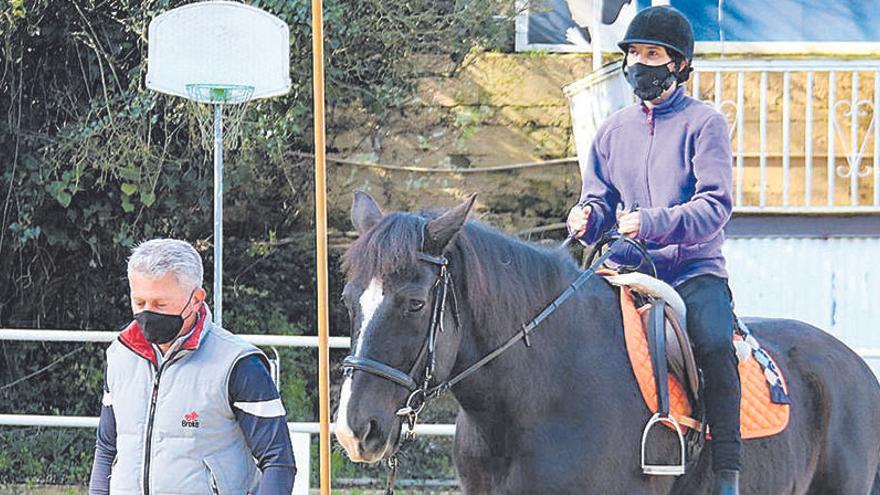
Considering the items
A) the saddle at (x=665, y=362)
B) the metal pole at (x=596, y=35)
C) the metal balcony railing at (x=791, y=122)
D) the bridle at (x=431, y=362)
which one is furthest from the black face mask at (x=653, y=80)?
the metal pole at (x=596, y=35)

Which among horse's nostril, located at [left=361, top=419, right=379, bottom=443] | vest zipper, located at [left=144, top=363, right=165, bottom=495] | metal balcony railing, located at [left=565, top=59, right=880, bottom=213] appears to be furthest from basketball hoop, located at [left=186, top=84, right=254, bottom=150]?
vest zipper, located at [left=144, top=363, right=165, bottom=495]

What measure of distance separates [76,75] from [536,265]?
634 centimetres

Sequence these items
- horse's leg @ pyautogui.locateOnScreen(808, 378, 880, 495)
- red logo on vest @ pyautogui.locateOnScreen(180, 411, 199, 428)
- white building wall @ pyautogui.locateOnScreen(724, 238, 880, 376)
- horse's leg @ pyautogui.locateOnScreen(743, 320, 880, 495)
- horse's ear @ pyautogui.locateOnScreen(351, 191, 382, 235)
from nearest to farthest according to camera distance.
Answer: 1. red logo on vest @ pyautogui.locateOnScreen(180, 411, 199, 428)
2. horse's ear @ pyautogui.locateOnScreen(351, 191, 382, 235)
3. horse's leg @ pyautogui.locateOnScreen(743, 320, 880, 495)
4. horse's leg @ pyautogui.locateOnScreen(808, 378, 880, 495)
5. white building wall @ pyautogui.locateOnScreen(724, 238, 880, 376)

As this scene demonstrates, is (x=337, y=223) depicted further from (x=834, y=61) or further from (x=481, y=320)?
(x=481, y=320)

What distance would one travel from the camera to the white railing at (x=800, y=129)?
920cm

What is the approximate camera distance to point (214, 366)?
136 inches

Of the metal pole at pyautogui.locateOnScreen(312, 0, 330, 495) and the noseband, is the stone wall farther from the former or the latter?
the noseband

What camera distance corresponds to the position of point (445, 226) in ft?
13.0

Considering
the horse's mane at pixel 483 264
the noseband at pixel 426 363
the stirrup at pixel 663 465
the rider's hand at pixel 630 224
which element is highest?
the rider's hand at pixel 630 224

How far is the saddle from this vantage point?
4352mm

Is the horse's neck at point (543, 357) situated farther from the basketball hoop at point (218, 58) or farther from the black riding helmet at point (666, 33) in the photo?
the basketball hoop at point (218, 58)

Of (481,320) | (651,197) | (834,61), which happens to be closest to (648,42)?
(651,197)

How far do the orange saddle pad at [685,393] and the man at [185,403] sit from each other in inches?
53.2

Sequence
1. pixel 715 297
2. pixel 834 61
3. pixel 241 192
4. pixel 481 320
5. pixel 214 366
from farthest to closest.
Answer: pixel 241 192, pixel 834 61, pixel 715 297, pixel 481 320, pixel 214 366
